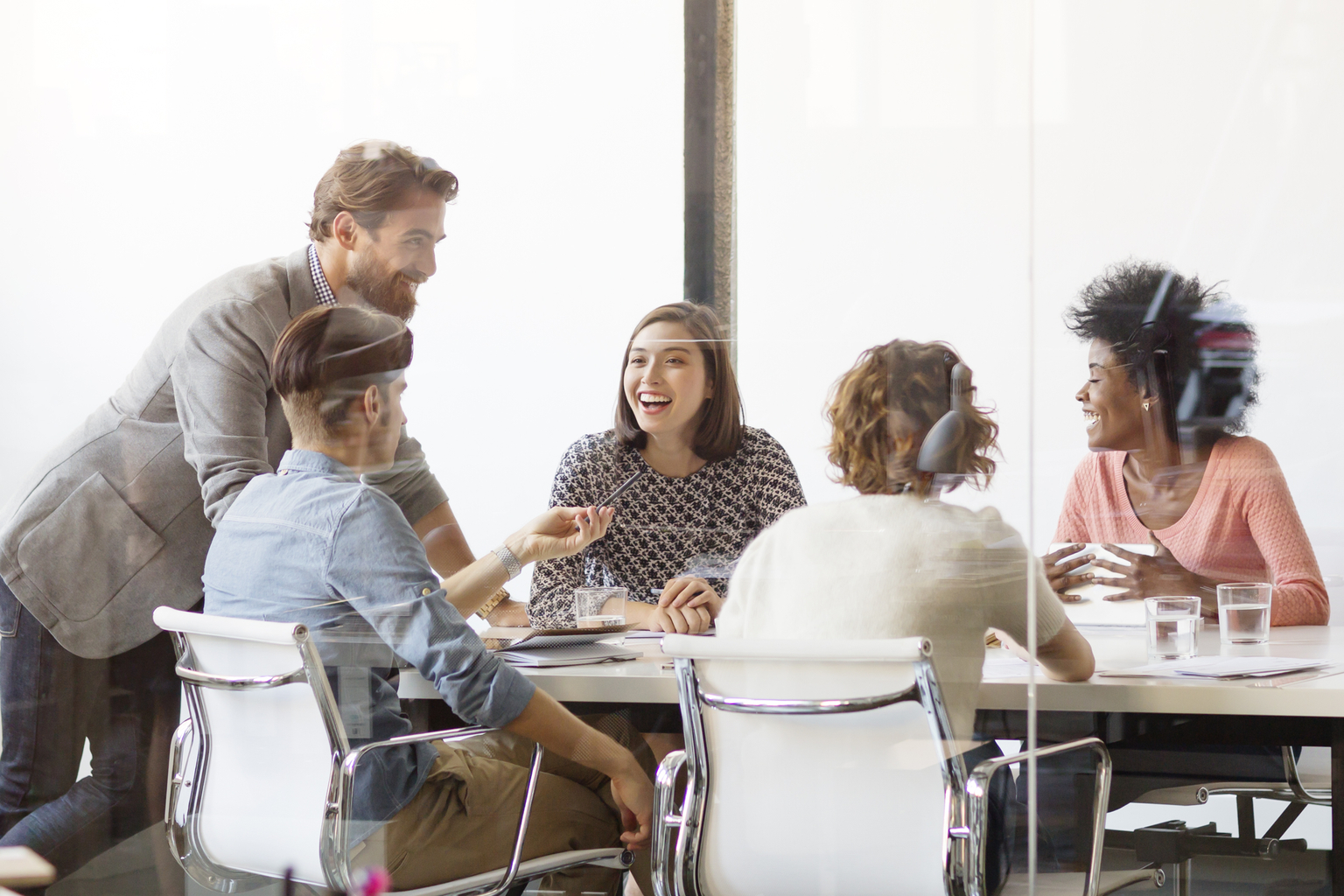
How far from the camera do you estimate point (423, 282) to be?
2189 millimetres

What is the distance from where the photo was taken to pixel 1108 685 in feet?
6.12

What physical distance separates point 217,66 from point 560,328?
34.5 inches

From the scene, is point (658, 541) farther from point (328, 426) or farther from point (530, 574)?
point (328, 426)

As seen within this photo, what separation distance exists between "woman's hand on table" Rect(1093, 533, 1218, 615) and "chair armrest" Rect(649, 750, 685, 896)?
33.7 inches

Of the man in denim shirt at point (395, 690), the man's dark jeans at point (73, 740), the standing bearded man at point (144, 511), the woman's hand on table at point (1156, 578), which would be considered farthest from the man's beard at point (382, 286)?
the woman's hand on table at point (1156, 578)

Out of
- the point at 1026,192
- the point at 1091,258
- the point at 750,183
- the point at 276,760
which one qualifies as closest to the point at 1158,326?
the point at 1091,258

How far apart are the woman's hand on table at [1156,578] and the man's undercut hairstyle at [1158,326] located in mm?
228

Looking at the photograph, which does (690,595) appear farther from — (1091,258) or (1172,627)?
(1091,258)

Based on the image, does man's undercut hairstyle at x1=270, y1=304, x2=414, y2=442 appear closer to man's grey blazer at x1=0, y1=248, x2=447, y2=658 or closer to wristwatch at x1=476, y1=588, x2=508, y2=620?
man's grey blazer at x1=0, y1=248, x2=447, y2=658

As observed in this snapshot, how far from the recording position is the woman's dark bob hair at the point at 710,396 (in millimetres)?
2012

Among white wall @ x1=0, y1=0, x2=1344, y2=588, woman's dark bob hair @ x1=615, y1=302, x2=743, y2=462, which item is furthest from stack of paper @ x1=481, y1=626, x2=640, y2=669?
woman's dark bob hair @ x1=615, y1=302, x2=743, y2=462

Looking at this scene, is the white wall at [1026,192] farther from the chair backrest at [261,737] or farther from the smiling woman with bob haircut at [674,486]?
the chair backrest at [261,737]

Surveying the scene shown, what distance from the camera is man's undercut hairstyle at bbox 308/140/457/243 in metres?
2.22

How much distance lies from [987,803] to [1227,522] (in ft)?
2.37
